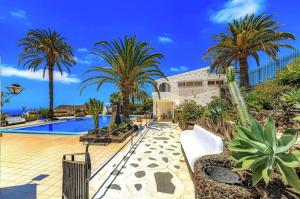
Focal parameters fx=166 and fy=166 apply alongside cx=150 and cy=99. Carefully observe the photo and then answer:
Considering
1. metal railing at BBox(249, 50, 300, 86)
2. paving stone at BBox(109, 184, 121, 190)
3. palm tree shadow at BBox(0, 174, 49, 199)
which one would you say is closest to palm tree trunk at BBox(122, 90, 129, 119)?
paving stone at BBox(109, 184, 121, 190)

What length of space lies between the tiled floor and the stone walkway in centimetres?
85

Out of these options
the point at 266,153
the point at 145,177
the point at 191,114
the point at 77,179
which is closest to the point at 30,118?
the point at 191,114

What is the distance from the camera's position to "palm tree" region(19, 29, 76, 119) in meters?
19.2

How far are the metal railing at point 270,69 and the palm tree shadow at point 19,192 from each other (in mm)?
12725

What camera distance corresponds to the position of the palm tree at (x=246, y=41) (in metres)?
10.9

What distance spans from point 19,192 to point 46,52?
19.9m

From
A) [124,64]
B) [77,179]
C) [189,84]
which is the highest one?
[124,64]

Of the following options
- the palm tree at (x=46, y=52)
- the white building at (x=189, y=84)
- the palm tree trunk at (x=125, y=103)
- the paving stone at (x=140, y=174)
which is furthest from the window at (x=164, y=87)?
the paving stone at (x=140, y=174)

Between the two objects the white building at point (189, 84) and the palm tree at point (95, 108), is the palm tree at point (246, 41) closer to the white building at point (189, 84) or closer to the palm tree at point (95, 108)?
the palm tree at point (95, 108)

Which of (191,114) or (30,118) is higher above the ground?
(191,114)

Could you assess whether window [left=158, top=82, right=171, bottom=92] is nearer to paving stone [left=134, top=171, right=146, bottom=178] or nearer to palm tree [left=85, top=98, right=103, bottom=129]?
palm tree [left=85, top=98, right=103, bottom=129]

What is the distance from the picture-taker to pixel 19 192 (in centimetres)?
391

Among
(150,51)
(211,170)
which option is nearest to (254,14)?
(150,51)

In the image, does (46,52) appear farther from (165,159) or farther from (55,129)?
(165,159)
